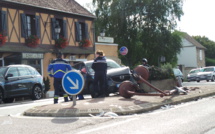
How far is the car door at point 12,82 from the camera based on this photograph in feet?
48.8

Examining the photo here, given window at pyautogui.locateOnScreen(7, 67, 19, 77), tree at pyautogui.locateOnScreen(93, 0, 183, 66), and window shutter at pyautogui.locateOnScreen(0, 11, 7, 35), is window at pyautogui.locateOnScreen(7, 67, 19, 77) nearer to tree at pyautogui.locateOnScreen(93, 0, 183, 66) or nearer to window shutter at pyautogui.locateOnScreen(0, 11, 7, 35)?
window shutter at pyautogui.locateOnScreen(0, 11, 7, 35)

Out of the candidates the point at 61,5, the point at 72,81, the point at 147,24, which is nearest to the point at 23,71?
the point at 72,81

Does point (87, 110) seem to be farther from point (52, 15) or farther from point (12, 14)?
point (52, 15)

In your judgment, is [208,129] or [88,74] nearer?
[208,129]

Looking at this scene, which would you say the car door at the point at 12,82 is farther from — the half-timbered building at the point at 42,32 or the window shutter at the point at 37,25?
the window shutter at the point at 37,25

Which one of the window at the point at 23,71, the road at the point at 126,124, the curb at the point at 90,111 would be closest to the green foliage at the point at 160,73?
the window at the point at 23,71

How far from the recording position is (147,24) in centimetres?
3981

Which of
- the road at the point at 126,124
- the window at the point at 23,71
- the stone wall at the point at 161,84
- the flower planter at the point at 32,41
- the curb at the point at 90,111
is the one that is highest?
the flower planter at the point at 32,41

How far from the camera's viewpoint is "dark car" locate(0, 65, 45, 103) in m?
14.8

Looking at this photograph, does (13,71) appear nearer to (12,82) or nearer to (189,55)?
(12,82)

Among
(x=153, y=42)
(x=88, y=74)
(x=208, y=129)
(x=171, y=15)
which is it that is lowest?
(x=208, y=129)

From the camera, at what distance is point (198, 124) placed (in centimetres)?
666

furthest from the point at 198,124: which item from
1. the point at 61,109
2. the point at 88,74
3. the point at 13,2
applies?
the point at 13,2

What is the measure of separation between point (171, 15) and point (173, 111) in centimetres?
3320
